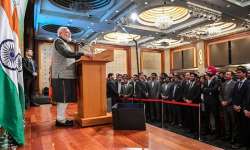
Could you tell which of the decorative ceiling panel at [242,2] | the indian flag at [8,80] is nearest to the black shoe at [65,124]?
the indian flag at [8,80]

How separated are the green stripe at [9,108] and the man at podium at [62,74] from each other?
121 cm

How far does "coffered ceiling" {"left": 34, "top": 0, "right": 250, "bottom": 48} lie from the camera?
6.37 m

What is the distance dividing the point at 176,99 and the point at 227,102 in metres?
1.46

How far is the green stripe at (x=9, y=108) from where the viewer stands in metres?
1.47

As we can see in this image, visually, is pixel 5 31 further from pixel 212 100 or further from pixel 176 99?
pixel 176 99

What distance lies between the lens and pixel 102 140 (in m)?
2.24

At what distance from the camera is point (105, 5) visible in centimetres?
645

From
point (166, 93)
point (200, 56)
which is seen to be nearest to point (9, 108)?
point (166, 93)

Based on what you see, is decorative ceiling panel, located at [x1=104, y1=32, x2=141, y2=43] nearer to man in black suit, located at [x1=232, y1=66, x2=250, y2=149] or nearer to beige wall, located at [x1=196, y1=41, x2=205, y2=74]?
beige wall, located at [x1=196, y1=41, x2=205, y2=74]

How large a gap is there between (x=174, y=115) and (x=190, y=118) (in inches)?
33.3

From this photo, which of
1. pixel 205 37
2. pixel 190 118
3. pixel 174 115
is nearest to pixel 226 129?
pixel 190 118

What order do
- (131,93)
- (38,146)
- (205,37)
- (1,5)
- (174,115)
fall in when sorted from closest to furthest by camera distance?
(1,5) → (38,146) → (174,115) → (131,93) → (205,37)

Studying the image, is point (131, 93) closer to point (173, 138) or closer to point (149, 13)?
point (149, 13)

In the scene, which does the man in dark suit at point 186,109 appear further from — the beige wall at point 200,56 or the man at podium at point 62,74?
the beige wall at point 200,56
